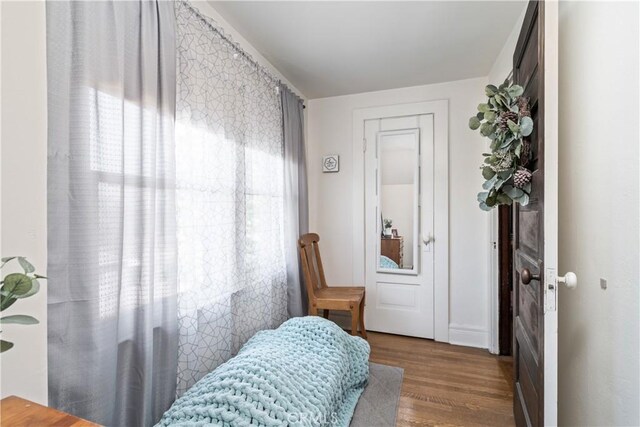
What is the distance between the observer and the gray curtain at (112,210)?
0.96 metres

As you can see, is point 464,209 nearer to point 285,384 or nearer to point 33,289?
point 285,384

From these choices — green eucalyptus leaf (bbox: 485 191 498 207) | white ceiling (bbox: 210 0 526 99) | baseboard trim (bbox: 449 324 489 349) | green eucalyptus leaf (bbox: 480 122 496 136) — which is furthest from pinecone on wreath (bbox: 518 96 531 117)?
baseboard trim (bbox: 449 324 489 349)

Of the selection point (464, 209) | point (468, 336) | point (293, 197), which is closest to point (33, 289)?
point (293, 197)

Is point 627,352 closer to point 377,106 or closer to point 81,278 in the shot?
point 81,278

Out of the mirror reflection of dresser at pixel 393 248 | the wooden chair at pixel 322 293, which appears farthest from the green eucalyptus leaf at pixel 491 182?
the mirror reflection of dresser at pixel 393 248

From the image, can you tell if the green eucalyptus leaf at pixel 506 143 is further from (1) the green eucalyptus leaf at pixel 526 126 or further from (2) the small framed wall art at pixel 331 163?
(2) the small framed wall art at pixel 331 163

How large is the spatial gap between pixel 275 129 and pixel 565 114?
1830mm

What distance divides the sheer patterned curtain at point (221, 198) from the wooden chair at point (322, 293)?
0.91ft

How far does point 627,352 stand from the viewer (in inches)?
31.9

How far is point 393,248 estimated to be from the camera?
115 inches

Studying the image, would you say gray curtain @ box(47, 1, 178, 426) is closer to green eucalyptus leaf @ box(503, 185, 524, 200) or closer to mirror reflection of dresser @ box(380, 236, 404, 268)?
green eucalyptus leaf @ box(503, 185, 524, 200)

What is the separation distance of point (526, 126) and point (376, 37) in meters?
1.36

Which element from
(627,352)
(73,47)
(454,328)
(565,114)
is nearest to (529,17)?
(565,114)

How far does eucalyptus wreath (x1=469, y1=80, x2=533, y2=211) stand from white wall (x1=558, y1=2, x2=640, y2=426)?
0.17 meters
